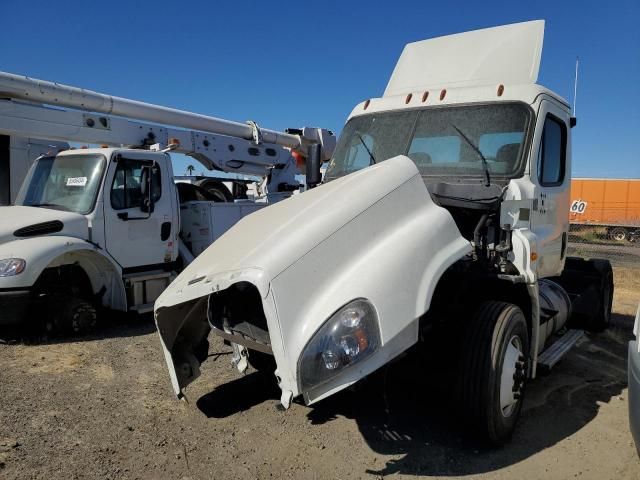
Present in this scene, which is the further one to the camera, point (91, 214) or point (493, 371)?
point (91, 214)

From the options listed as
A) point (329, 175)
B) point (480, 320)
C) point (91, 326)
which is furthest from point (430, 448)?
point (91, 326)

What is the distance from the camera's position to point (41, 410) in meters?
3.91

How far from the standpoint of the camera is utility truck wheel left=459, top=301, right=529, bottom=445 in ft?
10.5

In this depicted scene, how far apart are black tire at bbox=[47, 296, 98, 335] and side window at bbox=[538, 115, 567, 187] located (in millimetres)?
5112

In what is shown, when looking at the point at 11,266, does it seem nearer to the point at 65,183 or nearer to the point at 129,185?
the point at 65,183

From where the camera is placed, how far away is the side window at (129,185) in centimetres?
669

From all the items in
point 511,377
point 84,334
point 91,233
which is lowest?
point 84,334

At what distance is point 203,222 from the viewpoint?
7.95 meters

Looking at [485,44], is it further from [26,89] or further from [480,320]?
[26,89]

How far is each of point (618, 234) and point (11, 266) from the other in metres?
27.6

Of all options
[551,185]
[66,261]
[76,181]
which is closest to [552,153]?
[551,185]

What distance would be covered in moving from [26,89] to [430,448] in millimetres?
6884

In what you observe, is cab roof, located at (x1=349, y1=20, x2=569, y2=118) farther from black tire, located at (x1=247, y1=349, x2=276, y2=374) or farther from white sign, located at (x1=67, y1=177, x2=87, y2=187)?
white sign, located at (x1=67, y1=177, x2=87, y2=187)

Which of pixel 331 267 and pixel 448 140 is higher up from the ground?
pixel 448 140
